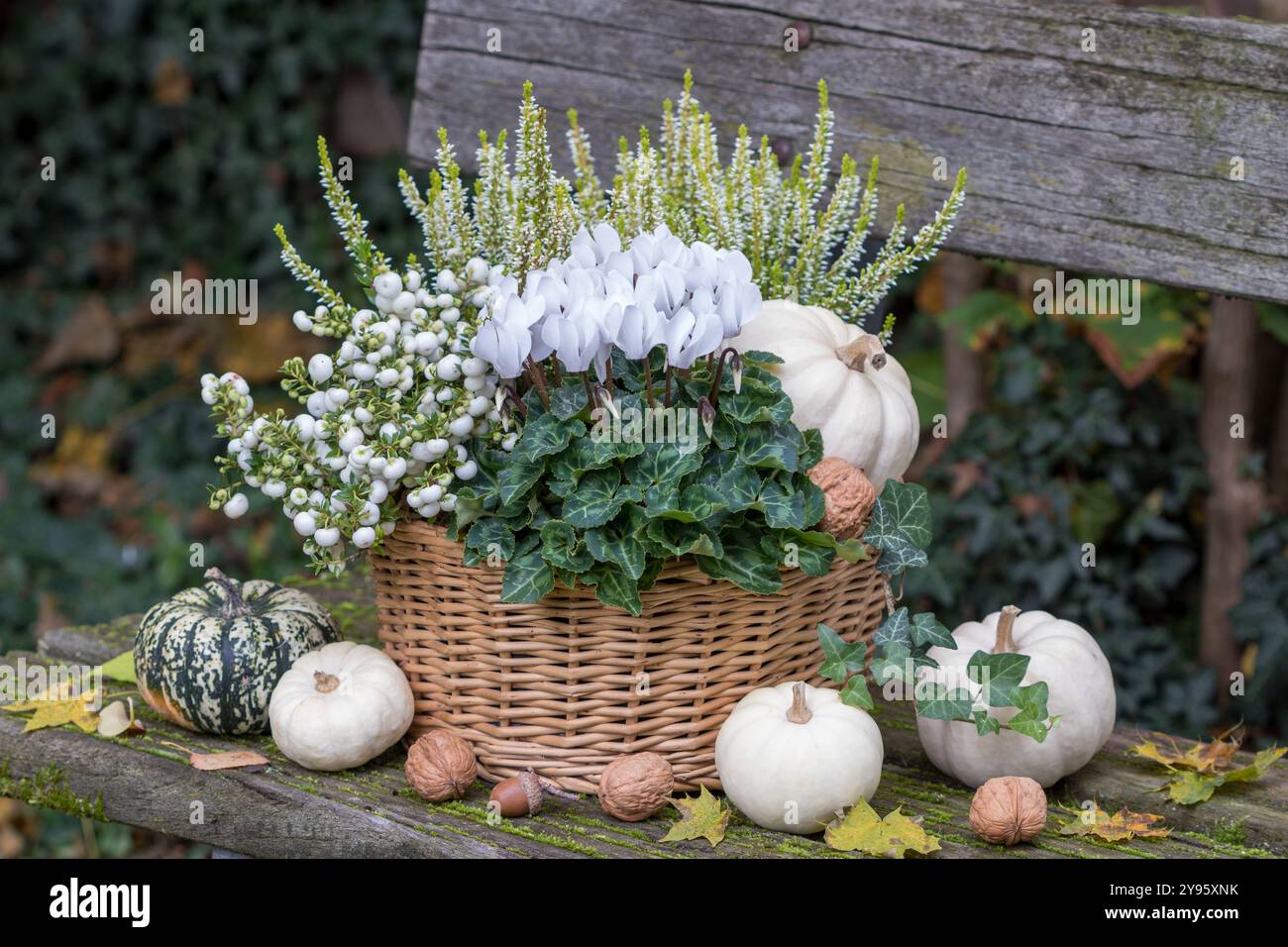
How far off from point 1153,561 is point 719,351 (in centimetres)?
145

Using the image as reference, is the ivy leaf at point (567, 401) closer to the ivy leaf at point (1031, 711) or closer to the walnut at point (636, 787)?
the walnut at point (636, 787)

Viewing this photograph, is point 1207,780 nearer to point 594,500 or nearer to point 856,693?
point 856,693

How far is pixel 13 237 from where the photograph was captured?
4191 mm

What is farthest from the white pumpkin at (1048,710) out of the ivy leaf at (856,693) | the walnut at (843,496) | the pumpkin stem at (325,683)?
the pumpkin stem at (325,683)

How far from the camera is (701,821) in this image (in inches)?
60.3

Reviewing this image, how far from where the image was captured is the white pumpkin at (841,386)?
1.65 metres

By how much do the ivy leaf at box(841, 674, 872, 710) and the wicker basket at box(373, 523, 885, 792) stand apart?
0.11 metres

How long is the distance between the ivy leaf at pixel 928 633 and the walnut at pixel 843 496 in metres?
0.13

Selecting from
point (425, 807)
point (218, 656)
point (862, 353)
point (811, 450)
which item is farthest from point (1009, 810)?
point (218, 656)

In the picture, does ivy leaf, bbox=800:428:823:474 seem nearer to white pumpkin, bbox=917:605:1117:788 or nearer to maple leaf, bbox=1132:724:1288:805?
white pumpkin, bbox=917:605:1117:788

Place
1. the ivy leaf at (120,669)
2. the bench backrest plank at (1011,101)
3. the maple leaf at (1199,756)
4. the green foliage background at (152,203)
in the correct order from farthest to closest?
the green foliage background at (152,203) → the ivy leaf at (120,669) → the bench backrest plank at (1011,101) → the maple leaf at (1199,756)

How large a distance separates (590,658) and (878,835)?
38cm
